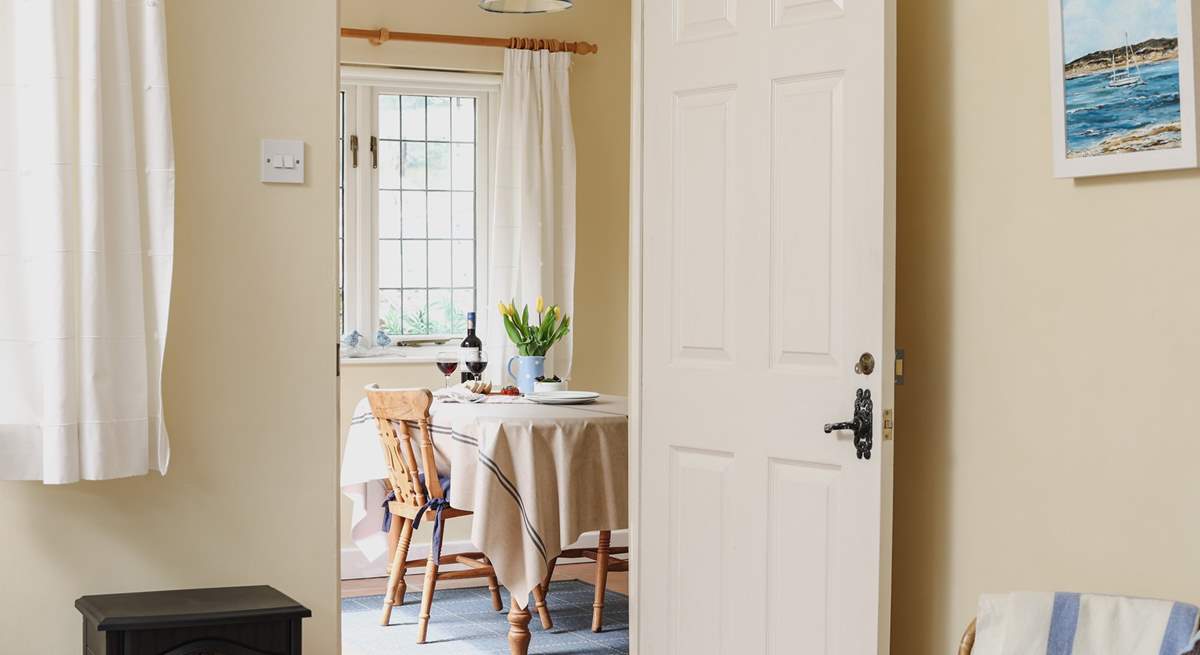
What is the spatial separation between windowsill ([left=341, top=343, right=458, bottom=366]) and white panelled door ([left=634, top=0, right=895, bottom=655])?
240 centimetres

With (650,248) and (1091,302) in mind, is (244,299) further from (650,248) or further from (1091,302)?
(1091,302)

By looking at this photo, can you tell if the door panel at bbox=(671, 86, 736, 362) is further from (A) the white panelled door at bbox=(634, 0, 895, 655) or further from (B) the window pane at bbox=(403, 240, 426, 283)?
(B) the window pane at bbox=(403, 240, 426, 283)

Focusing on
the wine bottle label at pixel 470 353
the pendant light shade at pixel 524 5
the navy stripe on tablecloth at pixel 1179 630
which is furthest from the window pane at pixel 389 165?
the navy stripe on tablecloth at pixel 1179 630

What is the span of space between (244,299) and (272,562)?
25.0 inches

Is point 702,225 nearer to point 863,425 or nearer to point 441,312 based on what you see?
point 863,425

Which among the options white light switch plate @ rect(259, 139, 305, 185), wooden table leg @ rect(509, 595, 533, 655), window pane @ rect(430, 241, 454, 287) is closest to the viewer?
white light switch plate @ rect(259, 139, 305, 185)

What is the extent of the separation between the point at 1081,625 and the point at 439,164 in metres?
4.02

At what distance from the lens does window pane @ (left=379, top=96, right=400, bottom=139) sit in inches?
216

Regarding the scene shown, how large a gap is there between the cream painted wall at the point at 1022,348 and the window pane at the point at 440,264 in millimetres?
3045

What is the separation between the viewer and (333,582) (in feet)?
9.53

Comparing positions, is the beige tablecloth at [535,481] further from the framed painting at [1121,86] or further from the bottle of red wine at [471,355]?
the framed painting at [1121,86]

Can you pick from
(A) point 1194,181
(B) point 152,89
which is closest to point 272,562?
(B) point 152,89

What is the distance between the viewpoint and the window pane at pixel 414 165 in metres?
5.54

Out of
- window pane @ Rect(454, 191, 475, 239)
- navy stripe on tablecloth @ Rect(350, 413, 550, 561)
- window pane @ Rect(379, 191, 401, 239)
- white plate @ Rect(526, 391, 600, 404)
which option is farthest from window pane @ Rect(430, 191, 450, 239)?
navy stripe on tablecloth @ Rect(350, 413, 550, 561)
